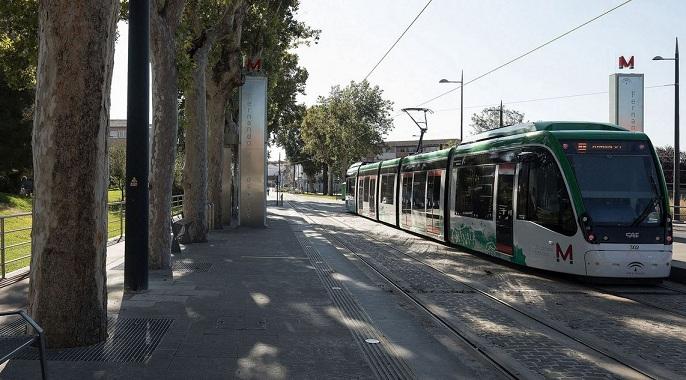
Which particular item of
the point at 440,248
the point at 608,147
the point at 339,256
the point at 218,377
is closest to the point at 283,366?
the point at 218,377

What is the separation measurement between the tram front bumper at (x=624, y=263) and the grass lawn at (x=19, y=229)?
26.1 ft

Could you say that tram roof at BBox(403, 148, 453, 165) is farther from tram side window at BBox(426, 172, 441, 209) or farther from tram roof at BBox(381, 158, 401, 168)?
tram roof at BBox(381, 158, 401, 168)

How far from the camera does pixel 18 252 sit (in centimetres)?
1521

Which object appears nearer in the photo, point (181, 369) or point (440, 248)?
point (181, 369)

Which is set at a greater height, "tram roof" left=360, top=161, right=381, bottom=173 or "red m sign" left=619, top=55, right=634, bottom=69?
"red m sign" left=619, top=55, right=634, bottom=69

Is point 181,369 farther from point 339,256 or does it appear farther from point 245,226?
point 245,226

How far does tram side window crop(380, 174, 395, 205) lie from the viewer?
76.8 ft

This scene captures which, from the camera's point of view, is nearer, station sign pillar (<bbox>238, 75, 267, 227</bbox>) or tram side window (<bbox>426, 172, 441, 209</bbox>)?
tram side window (<bbox>426, 172, 441, 209</bbox>)

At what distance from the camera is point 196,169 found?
16.5 metres

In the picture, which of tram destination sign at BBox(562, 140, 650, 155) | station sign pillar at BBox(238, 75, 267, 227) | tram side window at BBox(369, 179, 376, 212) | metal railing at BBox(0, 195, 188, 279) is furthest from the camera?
tram side window at BBox(369, 179, 376, 212)

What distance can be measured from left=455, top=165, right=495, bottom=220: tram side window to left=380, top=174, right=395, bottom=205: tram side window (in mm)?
8118

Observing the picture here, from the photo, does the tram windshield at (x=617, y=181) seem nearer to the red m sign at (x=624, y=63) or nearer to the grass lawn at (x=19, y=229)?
the grass lawn at (x=19, y=229)

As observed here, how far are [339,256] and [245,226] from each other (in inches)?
362

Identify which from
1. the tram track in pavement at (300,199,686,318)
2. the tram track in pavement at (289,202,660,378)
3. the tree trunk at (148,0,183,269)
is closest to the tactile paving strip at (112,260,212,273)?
the tree trunk at (148,0,183,269)
